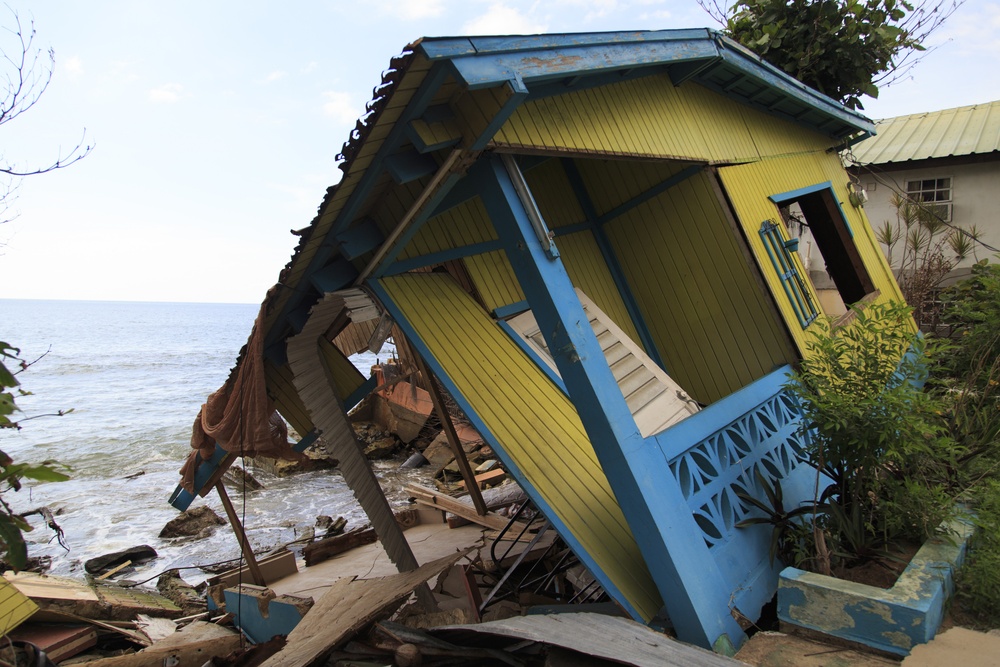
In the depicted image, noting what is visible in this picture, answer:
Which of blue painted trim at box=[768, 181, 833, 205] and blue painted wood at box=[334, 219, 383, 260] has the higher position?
blue painted wood at box=[334, 219, 383, 260]

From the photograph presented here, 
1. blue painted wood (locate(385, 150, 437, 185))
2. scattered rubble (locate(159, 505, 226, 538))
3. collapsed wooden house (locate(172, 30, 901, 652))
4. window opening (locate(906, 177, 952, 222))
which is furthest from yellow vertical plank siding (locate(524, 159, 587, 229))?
window opening (locate(906, 177, 952, 222))

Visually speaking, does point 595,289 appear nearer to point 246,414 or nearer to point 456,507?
point 246,414

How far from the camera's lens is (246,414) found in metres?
5.70

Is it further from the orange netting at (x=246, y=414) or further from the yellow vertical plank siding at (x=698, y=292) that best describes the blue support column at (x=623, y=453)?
the yellow vertical plank siding at (x=698, y=292)

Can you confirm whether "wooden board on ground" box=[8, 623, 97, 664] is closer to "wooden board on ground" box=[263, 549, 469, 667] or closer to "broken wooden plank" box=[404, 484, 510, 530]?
"wooden board on ground" box=[263, 549, 469, 667]

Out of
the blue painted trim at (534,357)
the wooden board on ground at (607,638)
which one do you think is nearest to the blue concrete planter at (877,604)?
the wooden board on ground at (607,638)

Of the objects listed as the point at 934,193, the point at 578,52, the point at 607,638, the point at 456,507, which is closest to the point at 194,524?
the point at 456,507

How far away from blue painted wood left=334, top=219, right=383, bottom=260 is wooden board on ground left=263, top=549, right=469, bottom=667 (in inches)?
99.8

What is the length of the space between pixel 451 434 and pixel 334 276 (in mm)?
3359

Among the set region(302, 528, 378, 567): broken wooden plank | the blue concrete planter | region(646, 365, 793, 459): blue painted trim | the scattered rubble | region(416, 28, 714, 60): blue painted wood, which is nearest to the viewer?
region(416, 28, 714, 60): blue painted wood

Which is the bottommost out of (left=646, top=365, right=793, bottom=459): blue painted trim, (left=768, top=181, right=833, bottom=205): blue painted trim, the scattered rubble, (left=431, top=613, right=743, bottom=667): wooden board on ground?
(left=431, top=613, right=743, bottom=667): wooden board on ground

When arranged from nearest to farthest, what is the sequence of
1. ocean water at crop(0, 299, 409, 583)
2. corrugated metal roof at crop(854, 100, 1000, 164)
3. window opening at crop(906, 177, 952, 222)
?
ocean water at crop(0, 299, 409, 583) → corrugated metal roof at crop(854, 100, 1000, 164) → window opening at crop(906, 177, 952, 222)

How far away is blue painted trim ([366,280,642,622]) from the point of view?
13.8 feet

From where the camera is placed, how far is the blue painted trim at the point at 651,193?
253 inches
